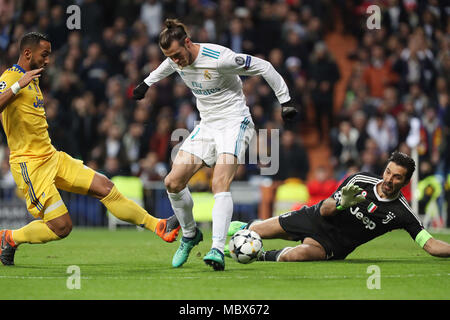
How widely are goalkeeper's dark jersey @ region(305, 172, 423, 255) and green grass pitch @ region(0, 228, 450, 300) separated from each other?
0.30m

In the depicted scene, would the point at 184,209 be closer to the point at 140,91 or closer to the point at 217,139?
the point at 217,139

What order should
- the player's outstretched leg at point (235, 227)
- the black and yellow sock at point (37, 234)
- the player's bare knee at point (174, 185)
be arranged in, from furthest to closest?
the player's outstretched leg at point (235, 227), the black and yellow sock at point (37, 234), the player's bare knee at point (174, 185)

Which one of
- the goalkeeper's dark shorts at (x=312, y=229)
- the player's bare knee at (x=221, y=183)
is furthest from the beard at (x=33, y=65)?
the goalkeeper's dark shorts at (x=312, y=229)

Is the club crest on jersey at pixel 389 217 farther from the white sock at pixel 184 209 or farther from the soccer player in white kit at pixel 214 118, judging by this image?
the white sock at pixel 184 209

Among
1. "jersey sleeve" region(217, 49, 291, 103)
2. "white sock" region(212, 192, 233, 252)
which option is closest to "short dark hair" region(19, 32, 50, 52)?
"jersey sleeve" region(217, 49, 291, 103)

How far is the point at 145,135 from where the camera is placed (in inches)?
701

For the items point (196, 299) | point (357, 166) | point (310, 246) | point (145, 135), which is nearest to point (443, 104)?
point (357, 166)

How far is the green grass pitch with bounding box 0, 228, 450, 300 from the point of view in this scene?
6777 millimetres

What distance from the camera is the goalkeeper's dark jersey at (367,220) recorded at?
29.2 feet

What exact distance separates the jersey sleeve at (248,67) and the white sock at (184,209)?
133cm

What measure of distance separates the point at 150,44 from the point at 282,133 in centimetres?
382

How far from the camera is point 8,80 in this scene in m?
8.46

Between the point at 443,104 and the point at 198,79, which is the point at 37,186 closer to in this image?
the point at 198,79

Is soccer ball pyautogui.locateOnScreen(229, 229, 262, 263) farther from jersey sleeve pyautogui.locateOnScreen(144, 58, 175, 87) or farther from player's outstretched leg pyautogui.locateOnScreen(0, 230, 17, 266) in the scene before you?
player's outstretched leg pyautogui.locateOnScreen(0, 230, 17, 266)
